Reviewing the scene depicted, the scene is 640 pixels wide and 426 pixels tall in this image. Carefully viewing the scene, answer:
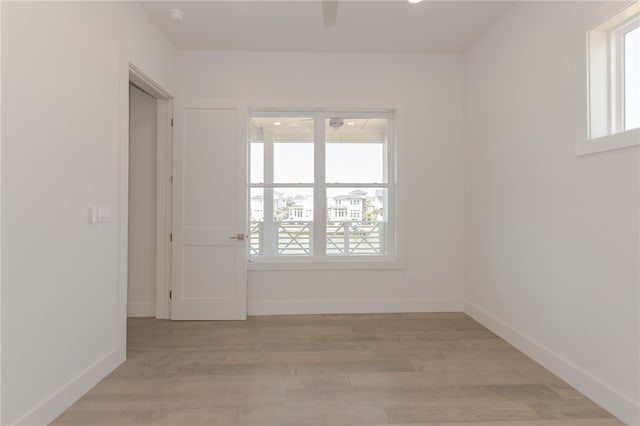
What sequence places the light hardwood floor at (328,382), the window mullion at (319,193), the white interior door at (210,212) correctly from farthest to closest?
the window mullion at (319,193) < the white interior door at (210,212) < the light hardwood floor at (328,382)

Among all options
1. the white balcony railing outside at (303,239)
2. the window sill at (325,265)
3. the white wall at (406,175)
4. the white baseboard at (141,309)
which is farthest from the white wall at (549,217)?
the white baseboard at (141,309)

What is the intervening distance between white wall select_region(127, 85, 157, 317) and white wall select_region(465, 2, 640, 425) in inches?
137

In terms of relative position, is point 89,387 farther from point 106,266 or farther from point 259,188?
point 259,188

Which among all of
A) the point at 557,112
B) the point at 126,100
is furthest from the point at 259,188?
the point at 557,112

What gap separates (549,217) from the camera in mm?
2498

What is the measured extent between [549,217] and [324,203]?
7.04 ft

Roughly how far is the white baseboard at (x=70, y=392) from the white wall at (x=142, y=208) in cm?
121

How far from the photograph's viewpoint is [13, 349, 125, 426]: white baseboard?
5.87ft

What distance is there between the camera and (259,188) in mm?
3889

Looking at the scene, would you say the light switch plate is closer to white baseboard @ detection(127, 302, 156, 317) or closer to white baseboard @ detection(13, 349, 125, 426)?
white baseboard @ detection(13, 349, 125, 426)

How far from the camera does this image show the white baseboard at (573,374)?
6.14 feet

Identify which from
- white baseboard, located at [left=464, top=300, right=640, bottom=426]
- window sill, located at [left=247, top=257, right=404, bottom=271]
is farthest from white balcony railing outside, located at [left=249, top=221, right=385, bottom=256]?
white baseboard, located at [left=464, top=300, right=640, bottom=426]

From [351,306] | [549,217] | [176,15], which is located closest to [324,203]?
[351,306]

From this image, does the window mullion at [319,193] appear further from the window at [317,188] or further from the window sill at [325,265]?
the window sill at [325,265]
